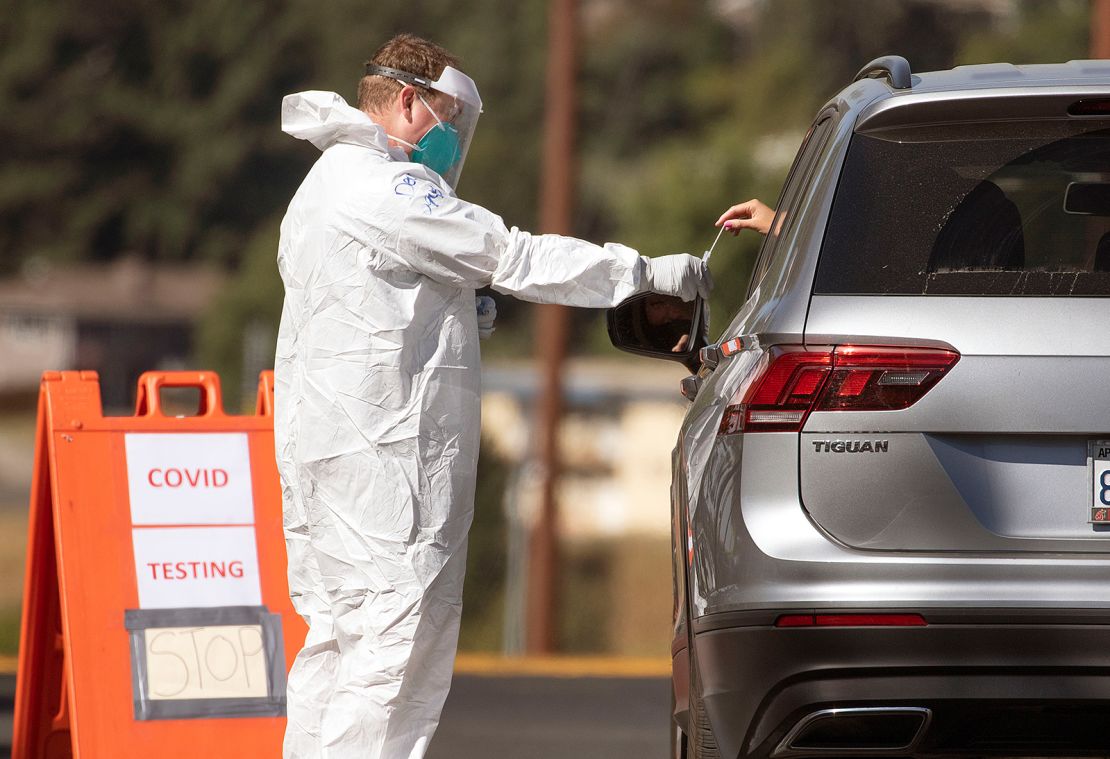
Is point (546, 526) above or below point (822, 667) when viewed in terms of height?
below

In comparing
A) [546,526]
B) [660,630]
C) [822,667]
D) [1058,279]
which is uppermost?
[1058,279]

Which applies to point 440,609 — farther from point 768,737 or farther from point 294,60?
point 294,60

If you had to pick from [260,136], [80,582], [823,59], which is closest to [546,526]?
[80,582]

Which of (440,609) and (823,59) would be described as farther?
(823,59)

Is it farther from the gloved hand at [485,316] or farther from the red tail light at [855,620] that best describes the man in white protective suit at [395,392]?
the red tail light at [855,620]

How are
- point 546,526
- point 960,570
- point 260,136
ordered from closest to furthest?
1. point 960,570
2. point 546,526
3. point 260,136

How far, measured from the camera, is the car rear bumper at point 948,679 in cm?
330

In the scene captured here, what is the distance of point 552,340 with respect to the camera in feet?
48.3

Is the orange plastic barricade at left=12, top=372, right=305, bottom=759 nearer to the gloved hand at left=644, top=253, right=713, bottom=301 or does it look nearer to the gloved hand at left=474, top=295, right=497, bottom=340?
the gloved hand at left=474, top=295, right=497, bottom=340

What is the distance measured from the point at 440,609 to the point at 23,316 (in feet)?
195

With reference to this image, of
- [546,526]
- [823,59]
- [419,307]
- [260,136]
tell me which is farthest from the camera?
[260,136]

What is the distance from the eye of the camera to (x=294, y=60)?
6269cm

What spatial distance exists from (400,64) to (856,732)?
211 centimetres

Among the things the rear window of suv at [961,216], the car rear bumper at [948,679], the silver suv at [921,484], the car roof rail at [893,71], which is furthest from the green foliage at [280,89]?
the car rear bumper at [948,679]
